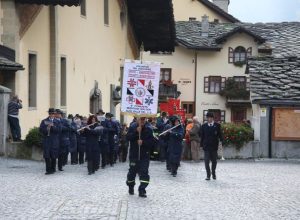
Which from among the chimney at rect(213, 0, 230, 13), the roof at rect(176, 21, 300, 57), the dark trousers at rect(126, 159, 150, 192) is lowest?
the dark trousers at rect(126, 159, 150, 192)

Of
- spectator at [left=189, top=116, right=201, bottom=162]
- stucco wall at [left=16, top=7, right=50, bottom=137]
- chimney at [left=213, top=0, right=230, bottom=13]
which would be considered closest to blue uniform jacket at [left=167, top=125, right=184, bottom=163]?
spectator at [left=189, top=116, right=201, bottom=162]

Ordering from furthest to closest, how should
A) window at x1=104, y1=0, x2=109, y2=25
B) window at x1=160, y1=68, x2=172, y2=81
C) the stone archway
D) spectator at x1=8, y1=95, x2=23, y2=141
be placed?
window at x1=160, y1=68, x2=172, y2=81, window at x1=104, y1=0, x2=109, y2=25, the stone archway, spectator at x1=8, y1=95, x2=23, y2=141

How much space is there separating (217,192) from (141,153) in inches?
88.7

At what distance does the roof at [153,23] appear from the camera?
33.7m

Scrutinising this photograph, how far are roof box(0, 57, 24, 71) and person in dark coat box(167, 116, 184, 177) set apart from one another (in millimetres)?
5635

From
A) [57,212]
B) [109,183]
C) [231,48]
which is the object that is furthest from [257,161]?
[231,48]

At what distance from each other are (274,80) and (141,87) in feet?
55.0

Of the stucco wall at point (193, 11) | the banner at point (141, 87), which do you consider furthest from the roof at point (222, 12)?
the banner at point (141, 87)

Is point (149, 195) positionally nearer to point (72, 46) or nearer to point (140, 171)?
point (140, 171)

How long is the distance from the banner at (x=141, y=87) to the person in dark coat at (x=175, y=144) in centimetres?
531

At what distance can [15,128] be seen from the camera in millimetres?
22656

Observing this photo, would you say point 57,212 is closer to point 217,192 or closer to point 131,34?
point 217,192

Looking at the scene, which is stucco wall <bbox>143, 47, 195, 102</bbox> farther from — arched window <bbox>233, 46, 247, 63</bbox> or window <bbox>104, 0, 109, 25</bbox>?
window <bbox>104, 0, 109, 25</bbox>

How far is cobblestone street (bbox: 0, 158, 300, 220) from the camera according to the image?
12.0 meters
